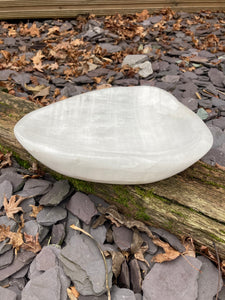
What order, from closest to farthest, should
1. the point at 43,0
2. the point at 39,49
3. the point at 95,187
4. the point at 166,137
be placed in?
the point at 166,137 < the point at 95,187 < the point at 39,49 < the point at 43,0

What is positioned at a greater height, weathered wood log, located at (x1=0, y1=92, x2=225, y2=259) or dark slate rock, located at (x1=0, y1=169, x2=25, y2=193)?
weathered wood log, located at (x1=0, y1=92, x2=225, y2=259)

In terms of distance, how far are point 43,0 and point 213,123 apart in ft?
8.67

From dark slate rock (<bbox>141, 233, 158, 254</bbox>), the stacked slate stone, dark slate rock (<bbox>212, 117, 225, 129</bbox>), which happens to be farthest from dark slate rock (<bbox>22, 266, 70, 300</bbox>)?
dark slate rock (<bbox>212, 117, 225, 129</bbox>)

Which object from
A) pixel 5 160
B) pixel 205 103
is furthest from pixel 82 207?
pixel 205 103

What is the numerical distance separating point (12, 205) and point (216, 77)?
1.89 m

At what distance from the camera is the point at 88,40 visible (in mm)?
2887

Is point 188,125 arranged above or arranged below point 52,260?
above

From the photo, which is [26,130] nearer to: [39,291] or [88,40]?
[39,291]

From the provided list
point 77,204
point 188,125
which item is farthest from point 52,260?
point 188,125

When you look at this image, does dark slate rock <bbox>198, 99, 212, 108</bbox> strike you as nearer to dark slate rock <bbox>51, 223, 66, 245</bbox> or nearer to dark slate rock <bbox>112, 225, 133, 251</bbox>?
dark slate rock <bbox>112, 225, 133, 251</bbox>

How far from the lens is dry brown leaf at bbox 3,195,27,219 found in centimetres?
127

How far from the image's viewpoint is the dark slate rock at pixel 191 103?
2.00 meters

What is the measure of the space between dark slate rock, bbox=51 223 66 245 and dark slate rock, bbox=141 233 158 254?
355 mm

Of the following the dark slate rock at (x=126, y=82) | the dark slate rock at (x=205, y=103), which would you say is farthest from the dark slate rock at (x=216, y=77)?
the dark slate rock at (x=126, y=82)
